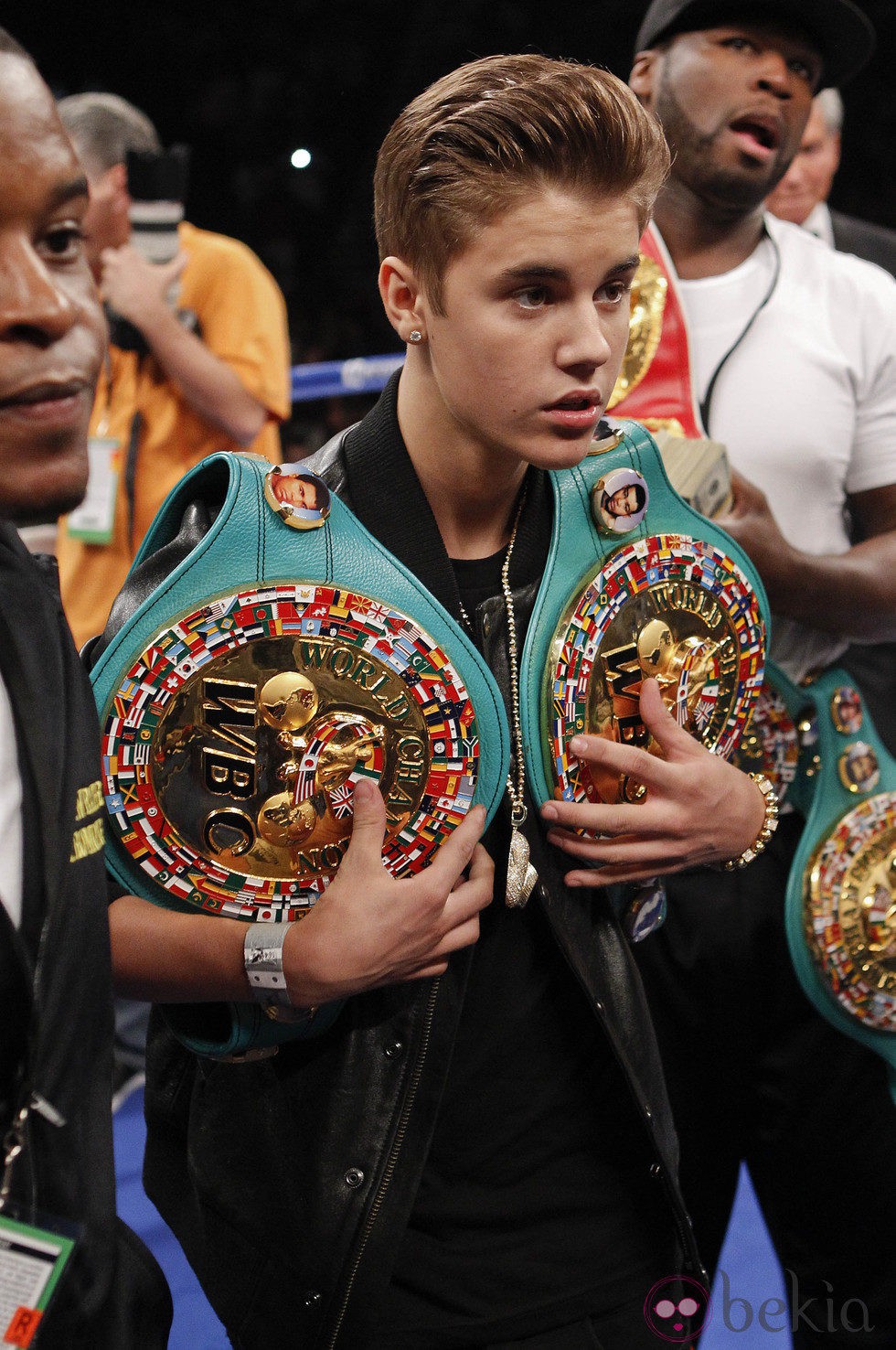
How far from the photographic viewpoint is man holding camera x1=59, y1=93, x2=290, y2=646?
2.70m

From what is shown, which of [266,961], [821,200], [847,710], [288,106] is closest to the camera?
[266,961]

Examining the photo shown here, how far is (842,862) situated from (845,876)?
0.02 meters

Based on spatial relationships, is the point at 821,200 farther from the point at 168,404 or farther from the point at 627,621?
the point at 627,621

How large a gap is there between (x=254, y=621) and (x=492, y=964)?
42cm

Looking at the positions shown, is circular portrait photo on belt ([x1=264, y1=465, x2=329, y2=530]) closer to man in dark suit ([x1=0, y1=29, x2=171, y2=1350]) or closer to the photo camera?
man in dark suit ([x1=0, y1=29, x2=171, y2=1350])

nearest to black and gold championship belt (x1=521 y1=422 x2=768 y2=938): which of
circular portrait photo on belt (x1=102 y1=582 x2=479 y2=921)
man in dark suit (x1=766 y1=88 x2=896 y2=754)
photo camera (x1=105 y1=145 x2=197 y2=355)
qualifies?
circular portrait photo on belt (x1=102 y1=582 x2=479 y2=921)

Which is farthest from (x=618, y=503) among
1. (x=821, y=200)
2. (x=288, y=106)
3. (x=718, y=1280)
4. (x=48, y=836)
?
(x=288, y=106)

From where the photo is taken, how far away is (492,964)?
1.27 metres

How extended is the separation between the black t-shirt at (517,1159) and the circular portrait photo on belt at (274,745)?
151mm

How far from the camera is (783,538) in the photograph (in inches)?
63.9

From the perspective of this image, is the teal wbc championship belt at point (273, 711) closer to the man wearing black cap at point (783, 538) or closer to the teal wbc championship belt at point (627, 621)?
the teal wbc championship belt at point (627, 621)

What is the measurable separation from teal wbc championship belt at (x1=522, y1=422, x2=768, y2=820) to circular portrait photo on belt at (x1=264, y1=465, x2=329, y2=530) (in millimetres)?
222

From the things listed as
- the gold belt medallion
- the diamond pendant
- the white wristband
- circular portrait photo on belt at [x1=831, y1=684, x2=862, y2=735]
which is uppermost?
the white wristband

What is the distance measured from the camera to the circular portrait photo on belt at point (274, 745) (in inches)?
41.8
